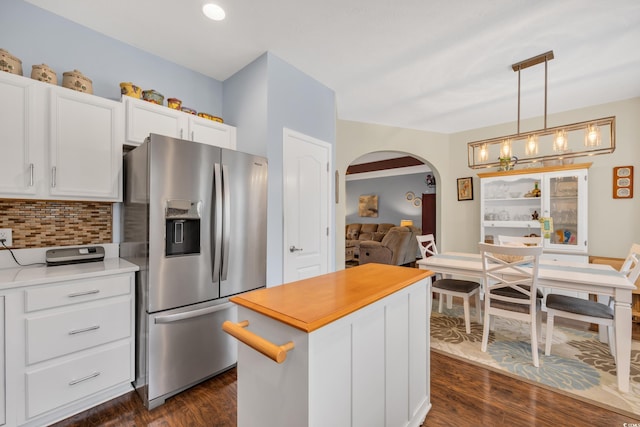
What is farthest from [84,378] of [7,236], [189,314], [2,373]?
[7,236]

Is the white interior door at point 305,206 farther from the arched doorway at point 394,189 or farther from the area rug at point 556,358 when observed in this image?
the arched doorway at point 394,189

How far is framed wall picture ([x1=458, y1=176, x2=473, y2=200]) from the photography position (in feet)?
15.3

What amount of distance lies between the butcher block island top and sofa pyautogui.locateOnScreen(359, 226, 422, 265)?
179 inches

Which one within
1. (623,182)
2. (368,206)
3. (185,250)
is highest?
(623,182)

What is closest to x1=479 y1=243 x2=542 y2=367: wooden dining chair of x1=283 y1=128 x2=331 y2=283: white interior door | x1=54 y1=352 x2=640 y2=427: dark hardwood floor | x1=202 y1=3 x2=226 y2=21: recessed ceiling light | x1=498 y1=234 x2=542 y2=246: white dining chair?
x1=54 y1=352 x2=640 y2=427: dark hardwood floor

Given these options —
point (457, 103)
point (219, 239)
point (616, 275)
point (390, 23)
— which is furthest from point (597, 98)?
point (219, 239)

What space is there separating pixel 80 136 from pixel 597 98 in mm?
5444

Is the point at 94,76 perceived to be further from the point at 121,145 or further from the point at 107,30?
the point at 121,145

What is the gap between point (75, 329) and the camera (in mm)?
1709

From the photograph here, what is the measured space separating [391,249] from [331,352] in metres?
5.35

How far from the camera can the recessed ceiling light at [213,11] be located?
196 centimetres

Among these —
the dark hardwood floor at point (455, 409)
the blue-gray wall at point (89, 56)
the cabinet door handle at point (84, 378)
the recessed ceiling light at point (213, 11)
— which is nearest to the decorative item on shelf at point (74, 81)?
the blue-gray wall at point (89, 56)

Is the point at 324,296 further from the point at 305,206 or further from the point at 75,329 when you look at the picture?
the point at 305,206

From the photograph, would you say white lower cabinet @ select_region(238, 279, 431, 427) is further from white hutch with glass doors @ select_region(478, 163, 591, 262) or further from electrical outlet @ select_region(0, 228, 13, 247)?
white hutch with glass doors @ select_region(478, 163, 591, 262)
